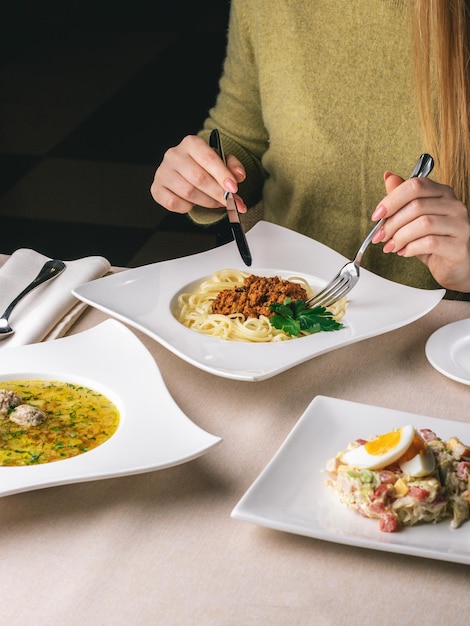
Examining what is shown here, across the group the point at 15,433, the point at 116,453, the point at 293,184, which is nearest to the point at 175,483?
the point at 116,453

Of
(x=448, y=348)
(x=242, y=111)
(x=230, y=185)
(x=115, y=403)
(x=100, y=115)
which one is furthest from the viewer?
(x=100, y=115)

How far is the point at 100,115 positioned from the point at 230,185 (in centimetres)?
382

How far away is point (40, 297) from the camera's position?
157 cm

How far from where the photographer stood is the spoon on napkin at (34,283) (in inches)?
57.6

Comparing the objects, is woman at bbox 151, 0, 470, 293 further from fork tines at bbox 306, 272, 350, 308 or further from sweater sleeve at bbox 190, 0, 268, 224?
fork tines at bbox 306, 272, 350, 308

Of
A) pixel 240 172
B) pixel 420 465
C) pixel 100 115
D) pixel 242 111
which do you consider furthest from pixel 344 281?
pixel 100 115

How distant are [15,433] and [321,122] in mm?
1226

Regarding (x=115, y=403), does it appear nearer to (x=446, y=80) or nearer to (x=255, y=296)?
(x=255, y=296)

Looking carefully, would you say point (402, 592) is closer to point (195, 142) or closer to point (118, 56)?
point (195, 142)

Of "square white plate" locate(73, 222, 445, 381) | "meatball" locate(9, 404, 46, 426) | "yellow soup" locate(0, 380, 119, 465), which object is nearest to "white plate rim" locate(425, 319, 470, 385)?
"square white plate" locate(73, 222, 445, 381)

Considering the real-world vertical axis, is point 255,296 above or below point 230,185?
below

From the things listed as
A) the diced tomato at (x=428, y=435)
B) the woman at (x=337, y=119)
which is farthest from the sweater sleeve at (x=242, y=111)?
the diced tomato at (x=428, y=435)

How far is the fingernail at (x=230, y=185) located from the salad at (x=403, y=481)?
2.60 feet

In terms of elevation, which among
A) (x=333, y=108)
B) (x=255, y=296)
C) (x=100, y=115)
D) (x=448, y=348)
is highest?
(x=333, y=108)
